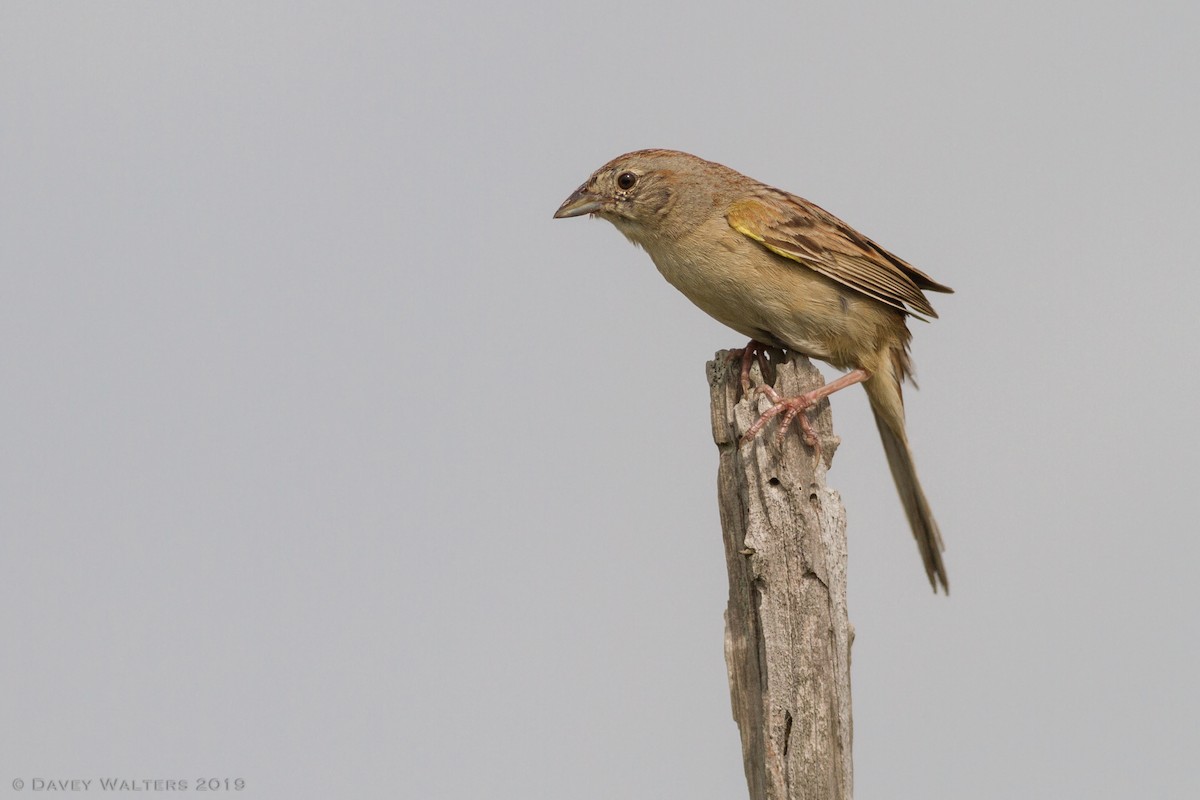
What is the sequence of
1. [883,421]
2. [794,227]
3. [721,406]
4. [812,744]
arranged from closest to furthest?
[812,744] < [721,406] < [794,227] < [883,421]

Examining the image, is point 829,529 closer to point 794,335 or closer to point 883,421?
point 794,335

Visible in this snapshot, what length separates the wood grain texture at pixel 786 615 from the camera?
6.44m

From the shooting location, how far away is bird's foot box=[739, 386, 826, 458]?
6629 mm

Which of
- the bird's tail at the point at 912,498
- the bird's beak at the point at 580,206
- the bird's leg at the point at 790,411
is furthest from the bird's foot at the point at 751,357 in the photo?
the bird's beak at the point at 580,206

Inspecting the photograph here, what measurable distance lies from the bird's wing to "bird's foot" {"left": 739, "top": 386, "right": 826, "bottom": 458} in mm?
895

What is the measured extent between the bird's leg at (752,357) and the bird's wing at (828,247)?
486 mm

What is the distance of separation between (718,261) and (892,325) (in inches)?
44.2

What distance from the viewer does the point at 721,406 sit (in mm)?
6914

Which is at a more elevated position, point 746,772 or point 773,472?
point 773,472

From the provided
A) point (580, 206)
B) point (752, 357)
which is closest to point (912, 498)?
point (752, 357)

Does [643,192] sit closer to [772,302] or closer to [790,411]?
[772,302]

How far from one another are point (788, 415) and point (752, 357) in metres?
0.72

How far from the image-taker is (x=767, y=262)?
24.0 ft

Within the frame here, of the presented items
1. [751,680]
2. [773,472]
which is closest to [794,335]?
[773,472]
